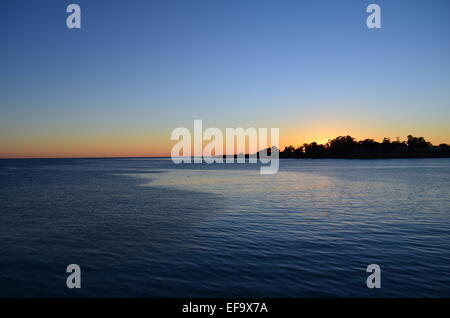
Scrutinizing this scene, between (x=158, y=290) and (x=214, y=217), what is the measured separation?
12596 mm

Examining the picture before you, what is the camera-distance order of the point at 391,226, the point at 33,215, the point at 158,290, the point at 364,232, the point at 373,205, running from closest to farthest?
the point at 158,290 < the point at 364,232 < the point at 391,226 < the point at 33,215 < the point at 373,205

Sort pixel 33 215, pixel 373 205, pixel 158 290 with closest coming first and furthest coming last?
1. pixel 158 290
2. pixel 33 215
3. pixel 373 205

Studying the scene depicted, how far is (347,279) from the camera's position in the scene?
35.8 ft

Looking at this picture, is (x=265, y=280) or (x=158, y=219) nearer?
(x=265, y=280)

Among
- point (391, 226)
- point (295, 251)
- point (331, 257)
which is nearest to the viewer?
point (331, 257)
